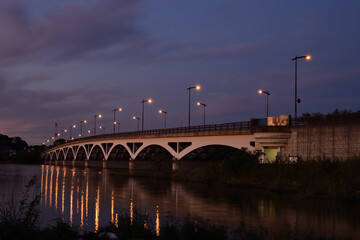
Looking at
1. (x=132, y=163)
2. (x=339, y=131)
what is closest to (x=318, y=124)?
(x=339, y=131)

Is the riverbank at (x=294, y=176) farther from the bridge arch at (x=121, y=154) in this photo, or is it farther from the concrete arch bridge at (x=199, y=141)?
the bridge arch at (x=121, y=154)

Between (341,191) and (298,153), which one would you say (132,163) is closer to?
(298,153)

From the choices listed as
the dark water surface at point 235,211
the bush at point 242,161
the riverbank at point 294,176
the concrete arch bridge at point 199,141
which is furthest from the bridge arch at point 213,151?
the dark water surface at point 235,211

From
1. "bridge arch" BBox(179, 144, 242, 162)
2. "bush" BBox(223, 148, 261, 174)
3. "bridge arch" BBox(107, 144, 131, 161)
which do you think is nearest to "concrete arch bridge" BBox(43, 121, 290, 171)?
"bridge arch" BBox(179, 144, 242, 162)

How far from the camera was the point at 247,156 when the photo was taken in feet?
142

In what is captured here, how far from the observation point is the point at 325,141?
1613 inches

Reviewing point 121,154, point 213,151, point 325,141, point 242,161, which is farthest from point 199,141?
point 121,154

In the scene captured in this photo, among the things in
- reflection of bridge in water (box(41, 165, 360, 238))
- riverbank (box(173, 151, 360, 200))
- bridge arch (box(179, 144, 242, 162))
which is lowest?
reflection of bridge in water (box(41, 165, 360, 238))

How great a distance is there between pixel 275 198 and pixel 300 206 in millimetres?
4883

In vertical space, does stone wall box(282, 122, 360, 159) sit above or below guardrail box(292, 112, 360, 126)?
below

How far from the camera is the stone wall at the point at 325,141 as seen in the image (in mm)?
38375

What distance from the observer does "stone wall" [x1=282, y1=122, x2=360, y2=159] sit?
126ft

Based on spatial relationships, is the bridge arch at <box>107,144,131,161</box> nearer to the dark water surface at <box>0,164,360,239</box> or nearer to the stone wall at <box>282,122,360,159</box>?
the stone wall at <box>282,122,360,159</box>

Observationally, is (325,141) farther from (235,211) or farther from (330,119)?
(235,211)
